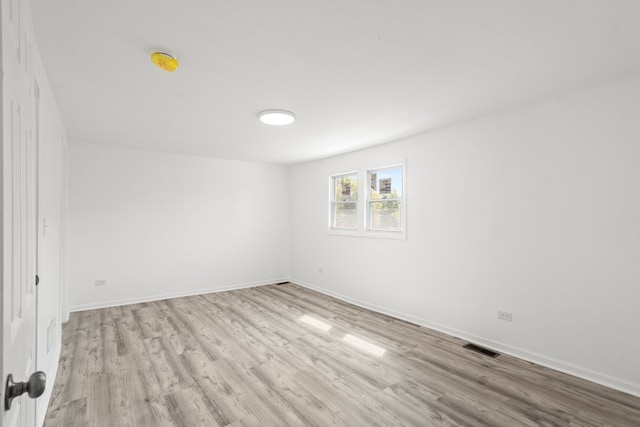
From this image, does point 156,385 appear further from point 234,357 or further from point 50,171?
point 50,171

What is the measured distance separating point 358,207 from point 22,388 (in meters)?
4.54

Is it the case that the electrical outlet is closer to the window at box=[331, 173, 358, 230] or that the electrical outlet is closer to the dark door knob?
the window at box=[331, 173, 358, 230]

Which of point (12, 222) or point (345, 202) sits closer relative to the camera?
point (12, 222)

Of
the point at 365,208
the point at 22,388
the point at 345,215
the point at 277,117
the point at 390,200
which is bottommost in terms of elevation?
the point at 22,388

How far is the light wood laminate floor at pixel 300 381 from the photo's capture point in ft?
7.11

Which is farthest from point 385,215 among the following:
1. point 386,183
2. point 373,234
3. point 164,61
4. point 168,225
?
point 168,225

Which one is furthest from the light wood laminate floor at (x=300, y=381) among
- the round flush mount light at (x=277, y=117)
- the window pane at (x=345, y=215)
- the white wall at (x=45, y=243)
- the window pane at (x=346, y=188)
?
the round flush mount light at (x=277, y=117)

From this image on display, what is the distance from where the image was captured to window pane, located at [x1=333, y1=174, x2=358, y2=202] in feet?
17.1

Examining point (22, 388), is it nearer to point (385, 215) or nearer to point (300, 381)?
point (300, 381)

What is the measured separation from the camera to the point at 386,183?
15.1ft

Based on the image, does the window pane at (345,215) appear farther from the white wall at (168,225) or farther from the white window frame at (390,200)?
the white wall at (168,225)

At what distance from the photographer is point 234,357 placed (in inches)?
121

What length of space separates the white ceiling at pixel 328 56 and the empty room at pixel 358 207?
0.02 meters

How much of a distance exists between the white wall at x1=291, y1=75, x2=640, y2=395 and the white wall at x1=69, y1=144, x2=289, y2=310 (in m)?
2.91
